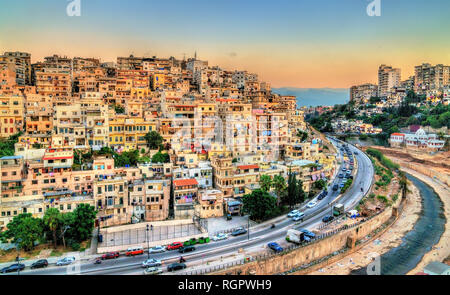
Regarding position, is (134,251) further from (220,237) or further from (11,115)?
(11,115)

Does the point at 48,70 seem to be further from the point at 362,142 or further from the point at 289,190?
the point at 362,142

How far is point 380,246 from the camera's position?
19359 mm

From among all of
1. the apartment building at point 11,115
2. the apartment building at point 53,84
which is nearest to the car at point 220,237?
the apartment building at point 11,115

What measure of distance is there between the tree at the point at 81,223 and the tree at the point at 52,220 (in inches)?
26.7

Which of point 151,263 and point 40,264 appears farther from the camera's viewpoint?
point 151,263

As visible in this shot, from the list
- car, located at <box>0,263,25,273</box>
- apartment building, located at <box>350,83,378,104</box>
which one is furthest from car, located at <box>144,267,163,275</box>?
apartment building, located at <box>350,83,378,104</box>

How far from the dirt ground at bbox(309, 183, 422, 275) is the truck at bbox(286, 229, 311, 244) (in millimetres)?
1627

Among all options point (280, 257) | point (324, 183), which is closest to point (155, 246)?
point (280, 257)

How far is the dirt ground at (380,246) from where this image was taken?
16544 millimetres

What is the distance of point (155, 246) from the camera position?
15.9 m

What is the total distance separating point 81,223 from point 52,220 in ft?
4.33

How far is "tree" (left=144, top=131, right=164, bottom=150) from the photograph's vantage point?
25000 mm

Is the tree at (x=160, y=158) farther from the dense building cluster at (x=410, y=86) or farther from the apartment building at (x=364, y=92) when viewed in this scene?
the apartment building at (x=364, y=92)

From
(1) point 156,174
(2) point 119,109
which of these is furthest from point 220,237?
(2) point 119,109
